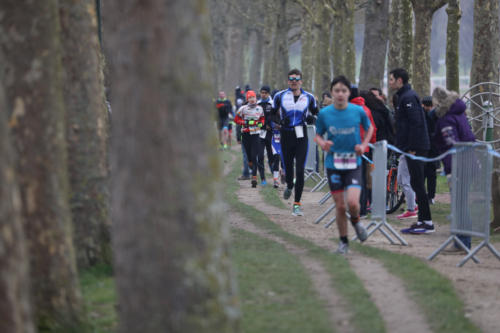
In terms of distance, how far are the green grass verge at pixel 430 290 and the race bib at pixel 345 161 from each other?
1121mm

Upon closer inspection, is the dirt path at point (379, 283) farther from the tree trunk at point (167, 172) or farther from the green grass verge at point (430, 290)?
the tree trunk at point (167, 172)

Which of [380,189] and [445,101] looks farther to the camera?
[445,101]

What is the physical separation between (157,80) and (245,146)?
570 inches

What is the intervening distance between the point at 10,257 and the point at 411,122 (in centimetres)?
826

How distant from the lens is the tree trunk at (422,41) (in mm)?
20484

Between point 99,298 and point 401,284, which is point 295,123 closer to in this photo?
point 401,284

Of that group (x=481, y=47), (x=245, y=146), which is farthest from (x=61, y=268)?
(x=245, y=146)

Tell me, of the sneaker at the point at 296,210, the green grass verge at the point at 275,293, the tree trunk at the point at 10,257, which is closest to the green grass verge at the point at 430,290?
the green grass verge at the point at 275,293

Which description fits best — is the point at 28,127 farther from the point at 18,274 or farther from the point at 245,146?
the point at 245,146

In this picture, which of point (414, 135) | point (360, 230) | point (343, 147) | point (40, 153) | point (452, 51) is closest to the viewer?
point (40, 153)

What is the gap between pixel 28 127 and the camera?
5.92 metres

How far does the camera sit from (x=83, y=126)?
7.91 m

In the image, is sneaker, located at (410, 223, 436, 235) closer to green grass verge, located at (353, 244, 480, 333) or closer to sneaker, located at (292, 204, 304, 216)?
green grass verge, located at (353, 244, 480, 333)

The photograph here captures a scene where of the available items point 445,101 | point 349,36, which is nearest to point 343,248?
point 445,101
